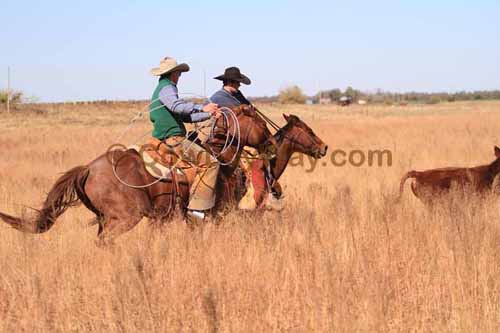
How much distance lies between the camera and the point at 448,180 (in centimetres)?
975

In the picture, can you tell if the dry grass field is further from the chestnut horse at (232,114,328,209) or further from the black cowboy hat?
the black cowboy hat

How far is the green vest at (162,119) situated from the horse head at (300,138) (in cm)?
175

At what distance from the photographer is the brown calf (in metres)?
9.50

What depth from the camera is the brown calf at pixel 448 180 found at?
374 inches

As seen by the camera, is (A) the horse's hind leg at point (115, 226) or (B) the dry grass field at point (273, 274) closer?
(B) the dry grass field at point (273, 274)

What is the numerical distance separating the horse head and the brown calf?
4.56ft

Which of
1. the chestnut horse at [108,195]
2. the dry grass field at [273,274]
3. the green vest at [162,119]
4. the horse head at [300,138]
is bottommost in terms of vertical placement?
the dry grass field at [273,274]

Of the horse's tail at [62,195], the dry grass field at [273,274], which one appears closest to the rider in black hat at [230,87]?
the dry grass field at [273,274]

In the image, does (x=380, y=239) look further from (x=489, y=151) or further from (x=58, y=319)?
(x=489, y=151)

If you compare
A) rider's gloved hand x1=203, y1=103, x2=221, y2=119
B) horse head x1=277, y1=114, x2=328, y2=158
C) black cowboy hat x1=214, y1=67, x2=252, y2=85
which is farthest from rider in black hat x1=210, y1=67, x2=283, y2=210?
rider's gloved hand x1=203, y1=103, x2=221, y2=119

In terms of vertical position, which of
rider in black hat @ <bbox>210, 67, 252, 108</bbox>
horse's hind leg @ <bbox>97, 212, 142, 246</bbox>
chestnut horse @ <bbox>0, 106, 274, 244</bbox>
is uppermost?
rider in black hat @ <bbox>210, 67, 252, 108</bbox>

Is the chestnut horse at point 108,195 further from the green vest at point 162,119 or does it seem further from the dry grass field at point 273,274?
the green vest at point 162,119

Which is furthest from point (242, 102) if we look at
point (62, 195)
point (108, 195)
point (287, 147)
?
point (62, 195)

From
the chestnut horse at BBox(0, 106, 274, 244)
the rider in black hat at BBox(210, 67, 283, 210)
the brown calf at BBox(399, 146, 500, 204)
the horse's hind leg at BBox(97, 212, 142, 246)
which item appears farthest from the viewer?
the brown calf at BBox(399, 146, 500, 204)
